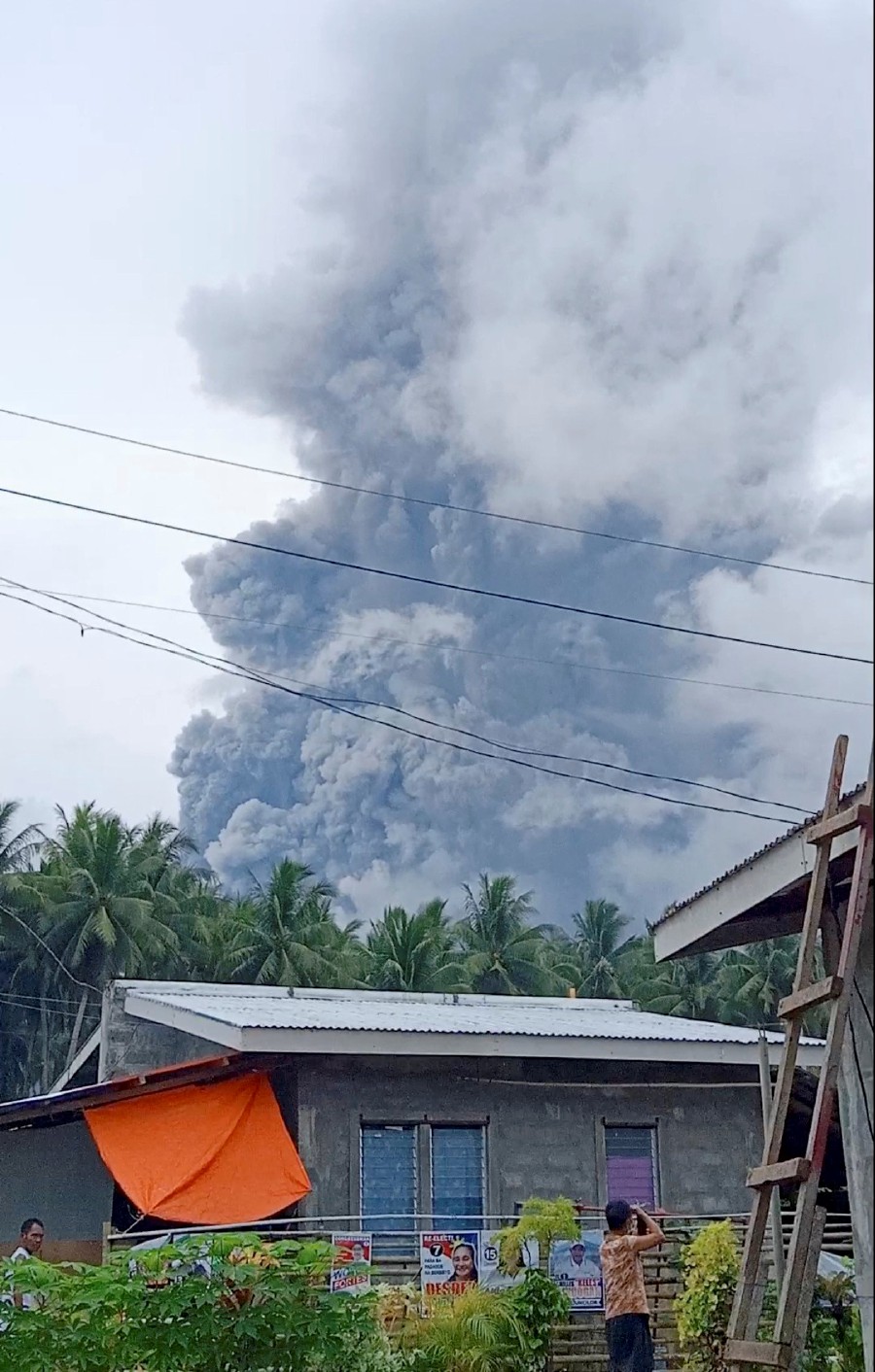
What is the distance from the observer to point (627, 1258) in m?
9.56

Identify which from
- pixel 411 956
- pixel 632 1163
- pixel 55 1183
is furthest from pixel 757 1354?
pixel 411 956

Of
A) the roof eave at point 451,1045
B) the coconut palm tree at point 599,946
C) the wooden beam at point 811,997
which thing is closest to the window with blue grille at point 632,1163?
the roof eave at point 451,1045

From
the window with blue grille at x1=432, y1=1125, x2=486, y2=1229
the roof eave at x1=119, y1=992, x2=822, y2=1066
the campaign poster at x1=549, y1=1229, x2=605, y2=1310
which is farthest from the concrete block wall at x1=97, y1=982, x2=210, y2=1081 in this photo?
the campaign poster at x1=549, y1=1229, x2=605, y2=1310

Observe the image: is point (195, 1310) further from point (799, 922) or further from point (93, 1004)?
point (93, 1004)

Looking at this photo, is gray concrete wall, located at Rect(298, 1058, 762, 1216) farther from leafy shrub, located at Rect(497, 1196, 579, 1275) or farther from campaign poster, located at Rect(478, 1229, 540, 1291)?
leafy shrub, located at Rect(497, 1196, 579, 1275)

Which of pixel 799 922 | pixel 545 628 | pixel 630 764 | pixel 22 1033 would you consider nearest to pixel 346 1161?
pixel 799 922

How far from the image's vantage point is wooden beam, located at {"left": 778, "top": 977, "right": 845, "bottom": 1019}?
5.94 metres

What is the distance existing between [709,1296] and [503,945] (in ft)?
163

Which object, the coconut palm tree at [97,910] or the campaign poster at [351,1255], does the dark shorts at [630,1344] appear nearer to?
the campaign poster at [351,1255]

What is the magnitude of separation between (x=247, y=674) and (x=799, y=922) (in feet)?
30.8

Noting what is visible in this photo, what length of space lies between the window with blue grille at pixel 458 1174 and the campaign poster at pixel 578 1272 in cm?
181

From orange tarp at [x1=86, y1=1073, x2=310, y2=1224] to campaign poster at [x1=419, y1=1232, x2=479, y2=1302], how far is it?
143 cm

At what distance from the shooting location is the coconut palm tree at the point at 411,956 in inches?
2172

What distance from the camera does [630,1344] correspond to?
31.0 ft
